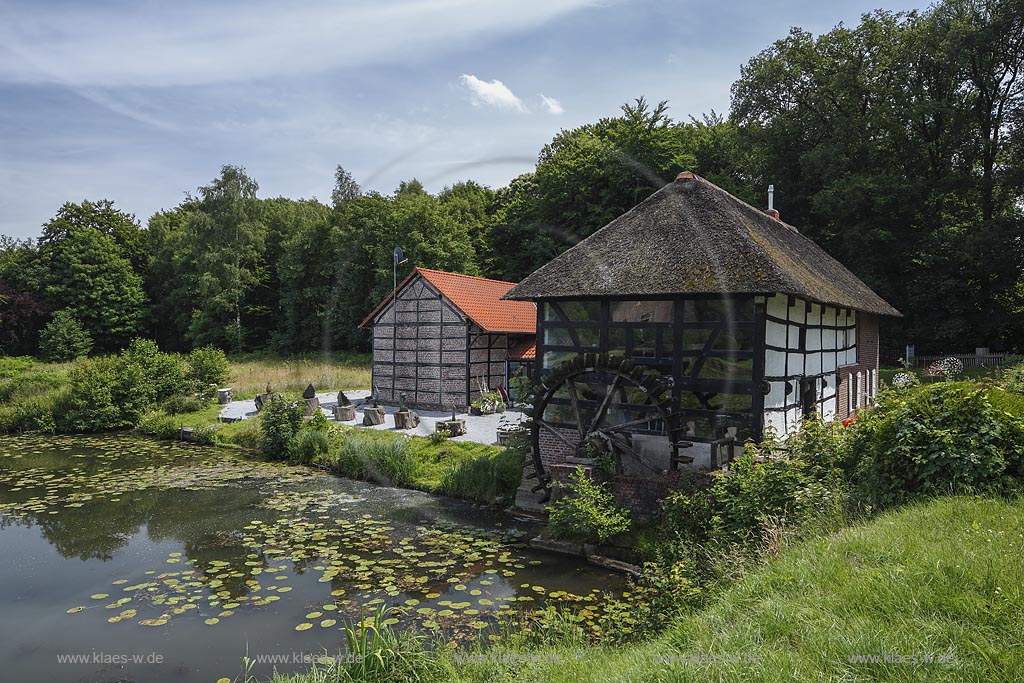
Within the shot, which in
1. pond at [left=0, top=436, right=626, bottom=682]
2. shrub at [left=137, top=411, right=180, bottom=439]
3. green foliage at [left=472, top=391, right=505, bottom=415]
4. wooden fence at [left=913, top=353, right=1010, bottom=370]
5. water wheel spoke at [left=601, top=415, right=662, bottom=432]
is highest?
wooden fence at [left=913, top=353, right=1010, bottom=370]

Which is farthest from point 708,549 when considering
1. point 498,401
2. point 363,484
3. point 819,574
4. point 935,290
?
point 935,290

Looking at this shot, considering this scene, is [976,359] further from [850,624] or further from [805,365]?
[850,624]

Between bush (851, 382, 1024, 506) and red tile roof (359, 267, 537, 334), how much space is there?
12.7m

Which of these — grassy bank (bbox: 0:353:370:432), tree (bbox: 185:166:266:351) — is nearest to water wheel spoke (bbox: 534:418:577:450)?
grassy bank (bbox: 0:353:370:432)

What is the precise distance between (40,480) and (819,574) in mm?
14653

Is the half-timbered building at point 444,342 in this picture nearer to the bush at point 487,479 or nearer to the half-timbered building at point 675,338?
the bush at point 487,479

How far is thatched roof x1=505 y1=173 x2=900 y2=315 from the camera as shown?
944 centimetres

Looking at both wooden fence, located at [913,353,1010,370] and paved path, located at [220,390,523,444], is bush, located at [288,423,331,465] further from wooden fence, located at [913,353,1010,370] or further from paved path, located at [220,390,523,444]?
wooden fence, located at [913,353,1010,370]

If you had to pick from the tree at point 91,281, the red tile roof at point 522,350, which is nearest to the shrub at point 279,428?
the red tile roof at point 522,350

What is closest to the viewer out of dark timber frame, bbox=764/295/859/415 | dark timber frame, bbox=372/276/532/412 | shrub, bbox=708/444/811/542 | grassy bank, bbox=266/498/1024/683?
grassy bank, bbox=266/498/1024/683

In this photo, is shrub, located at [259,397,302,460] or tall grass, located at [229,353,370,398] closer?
shrub, located at [259,397,302,460]

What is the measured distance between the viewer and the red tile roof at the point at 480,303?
19.0m

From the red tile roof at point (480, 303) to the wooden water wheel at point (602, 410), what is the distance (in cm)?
776

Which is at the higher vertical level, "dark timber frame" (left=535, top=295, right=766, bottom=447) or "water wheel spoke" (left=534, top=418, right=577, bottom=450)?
"dark timber frame" (left=535, top=295, right=766, bottom=447)
